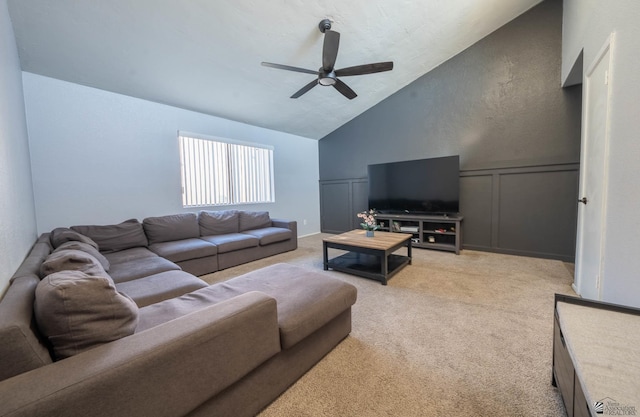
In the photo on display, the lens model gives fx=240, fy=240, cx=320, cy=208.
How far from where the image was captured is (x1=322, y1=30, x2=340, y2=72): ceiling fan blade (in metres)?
2.34

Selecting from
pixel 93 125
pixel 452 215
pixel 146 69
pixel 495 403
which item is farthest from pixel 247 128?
pixel 495 403

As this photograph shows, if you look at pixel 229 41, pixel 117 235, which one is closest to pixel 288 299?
pixel 117 235

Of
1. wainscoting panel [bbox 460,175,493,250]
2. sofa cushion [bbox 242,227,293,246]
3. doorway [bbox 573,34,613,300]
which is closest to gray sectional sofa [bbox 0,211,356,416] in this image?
sofa cushion [bbox 242,227,293,246]

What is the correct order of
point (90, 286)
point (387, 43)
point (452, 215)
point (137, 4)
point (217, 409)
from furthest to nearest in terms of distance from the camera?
point (452, 215) → point (387, 43) → point (137, 4) → point (217, 409) → point (90, 286)

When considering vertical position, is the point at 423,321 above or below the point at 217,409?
below

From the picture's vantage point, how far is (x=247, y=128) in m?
4.84

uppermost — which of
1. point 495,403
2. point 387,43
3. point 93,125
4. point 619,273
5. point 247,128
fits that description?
point 387,43

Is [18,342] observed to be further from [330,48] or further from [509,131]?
[509,131]

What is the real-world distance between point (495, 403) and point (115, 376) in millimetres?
1718

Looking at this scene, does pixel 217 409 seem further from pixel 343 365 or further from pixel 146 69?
pixel 146 69

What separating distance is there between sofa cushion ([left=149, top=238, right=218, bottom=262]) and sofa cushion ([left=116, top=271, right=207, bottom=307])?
924 millimetres

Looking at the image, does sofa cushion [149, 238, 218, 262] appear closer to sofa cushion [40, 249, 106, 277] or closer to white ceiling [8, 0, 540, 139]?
sofa cushion [40, 249, 106, 277]

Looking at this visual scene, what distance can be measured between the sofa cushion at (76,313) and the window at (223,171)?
3.40 m

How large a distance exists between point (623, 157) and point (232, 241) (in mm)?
3915
